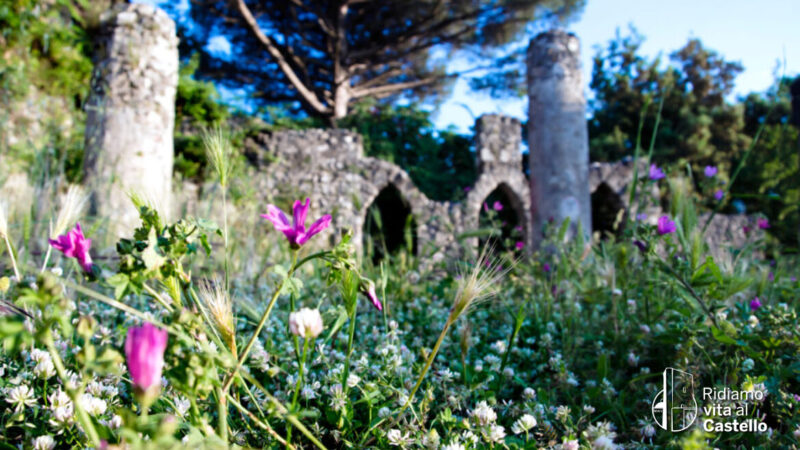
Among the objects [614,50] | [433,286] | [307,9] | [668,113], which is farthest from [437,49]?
[433,286]

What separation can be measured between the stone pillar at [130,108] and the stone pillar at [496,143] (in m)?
6.32

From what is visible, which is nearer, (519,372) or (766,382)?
(766,382)

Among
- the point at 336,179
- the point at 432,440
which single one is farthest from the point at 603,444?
the point at 336,179

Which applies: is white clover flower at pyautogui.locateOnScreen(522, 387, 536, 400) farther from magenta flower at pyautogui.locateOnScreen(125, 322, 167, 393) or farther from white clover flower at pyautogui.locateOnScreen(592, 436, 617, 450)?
magenta flower at pyautogui.locateOnScreen(125, 322, 167, 393)

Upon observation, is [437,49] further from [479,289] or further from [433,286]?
[479,289]

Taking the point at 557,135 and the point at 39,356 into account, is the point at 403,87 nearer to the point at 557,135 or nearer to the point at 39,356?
the point at 557,135

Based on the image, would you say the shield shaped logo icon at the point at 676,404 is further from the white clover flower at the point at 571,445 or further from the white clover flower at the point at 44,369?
the white clover flower at the point at 44,369

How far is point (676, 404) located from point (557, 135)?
618cm

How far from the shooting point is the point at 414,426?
3.63 ft

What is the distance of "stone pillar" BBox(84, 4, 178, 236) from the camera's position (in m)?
4.38

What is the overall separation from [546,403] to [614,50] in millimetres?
17499

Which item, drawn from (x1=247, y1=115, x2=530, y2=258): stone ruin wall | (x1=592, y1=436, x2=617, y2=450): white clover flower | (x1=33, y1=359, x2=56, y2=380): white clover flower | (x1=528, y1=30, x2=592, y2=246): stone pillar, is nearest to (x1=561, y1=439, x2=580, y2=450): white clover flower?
(x1=592, y1=436, x2=617, y2=450): white clover flower
